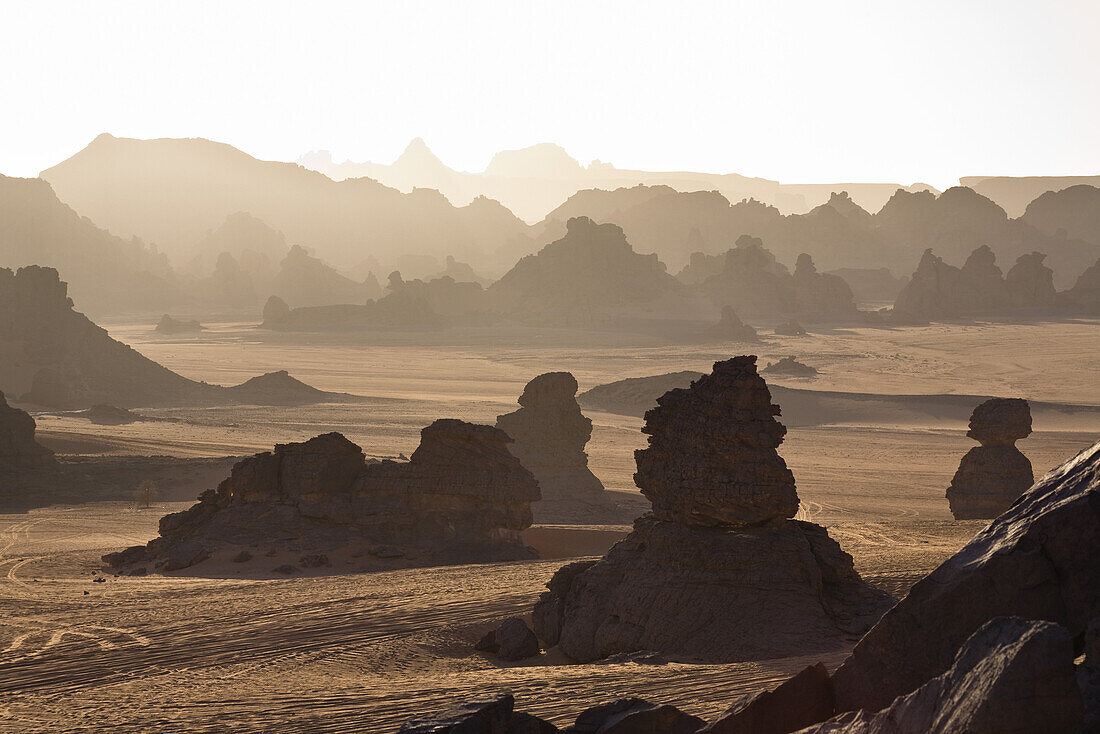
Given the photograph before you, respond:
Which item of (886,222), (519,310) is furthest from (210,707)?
(886,222)

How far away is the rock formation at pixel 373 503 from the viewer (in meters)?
17.9

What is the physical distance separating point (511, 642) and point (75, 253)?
342 ft

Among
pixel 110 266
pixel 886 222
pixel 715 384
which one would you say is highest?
pixel 886 222

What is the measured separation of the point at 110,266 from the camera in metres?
106

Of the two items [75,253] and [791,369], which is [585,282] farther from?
[75,253]

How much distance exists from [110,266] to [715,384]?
10469cm

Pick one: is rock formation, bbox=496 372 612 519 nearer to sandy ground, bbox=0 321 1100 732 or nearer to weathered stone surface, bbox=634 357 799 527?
sandy ground, bbox=0 321 1100 732

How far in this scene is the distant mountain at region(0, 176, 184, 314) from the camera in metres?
100

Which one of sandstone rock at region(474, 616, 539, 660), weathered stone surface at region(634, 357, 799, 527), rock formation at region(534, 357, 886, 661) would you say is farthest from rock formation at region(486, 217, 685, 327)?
sandstone rock at region(474, 616, 539, 660)

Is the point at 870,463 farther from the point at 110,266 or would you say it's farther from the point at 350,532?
the point at 110,266

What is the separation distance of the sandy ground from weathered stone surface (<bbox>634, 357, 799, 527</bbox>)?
83.9 inches

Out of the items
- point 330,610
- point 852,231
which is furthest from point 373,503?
point 852,231

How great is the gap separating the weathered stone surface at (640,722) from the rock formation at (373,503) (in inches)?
424

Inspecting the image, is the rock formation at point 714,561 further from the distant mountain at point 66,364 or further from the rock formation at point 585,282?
the rock formation at point 585,282
